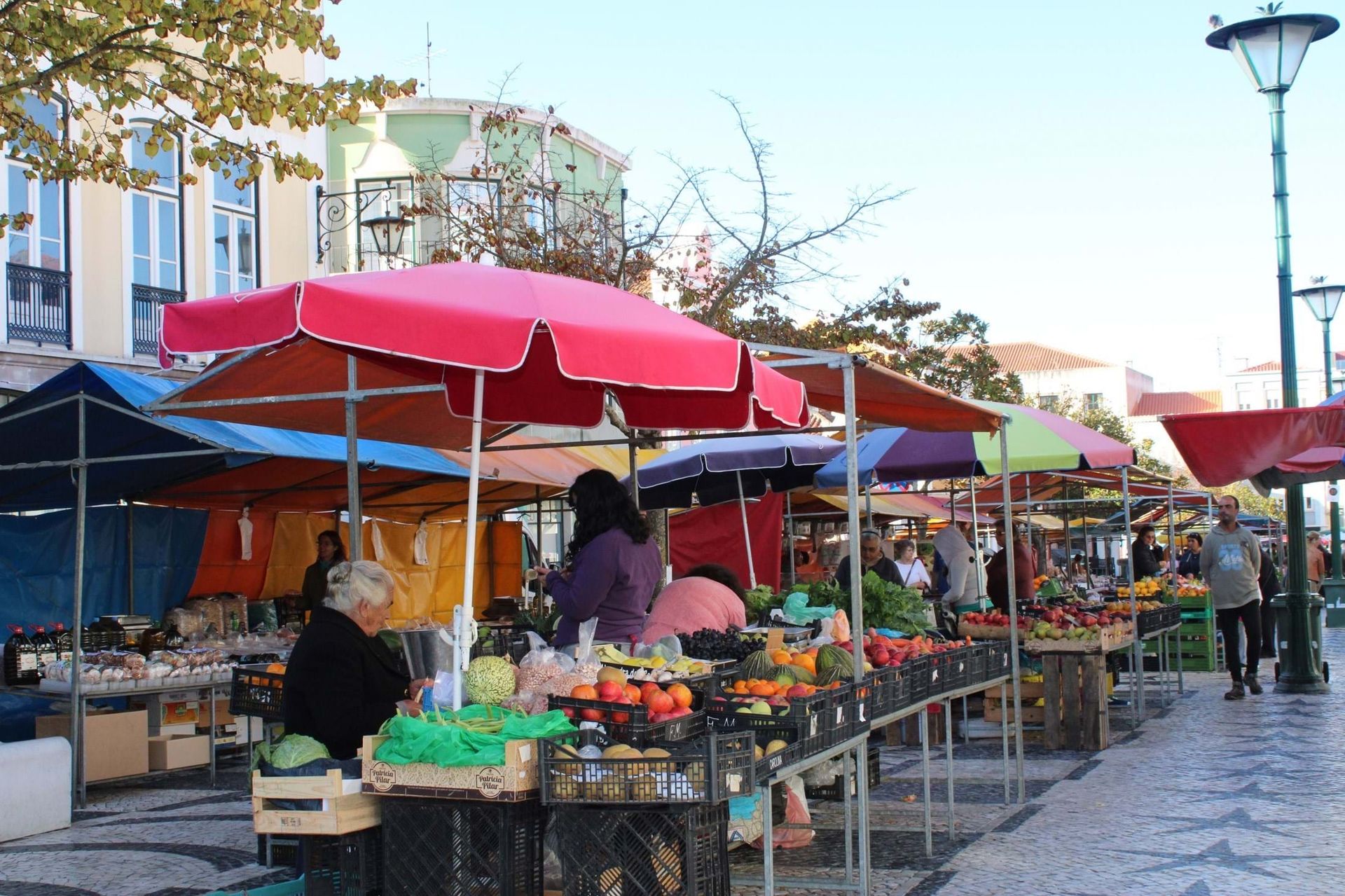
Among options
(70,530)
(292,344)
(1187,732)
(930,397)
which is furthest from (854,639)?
(70,530)

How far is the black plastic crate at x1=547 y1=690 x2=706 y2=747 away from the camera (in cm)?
489

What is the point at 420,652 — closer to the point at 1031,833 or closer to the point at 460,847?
the point at 460,847

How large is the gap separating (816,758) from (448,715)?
1.46 metres

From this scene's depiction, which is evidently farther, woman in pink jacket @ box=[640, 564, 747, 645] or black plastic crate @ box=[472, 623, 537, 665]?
black plastic crate @ box=[472, 623, 537, 665]

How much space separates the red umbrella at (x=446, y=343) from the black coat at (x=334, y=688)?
0.55m

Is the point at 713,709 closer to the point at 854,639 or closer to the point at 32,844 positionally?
the point at 854,639

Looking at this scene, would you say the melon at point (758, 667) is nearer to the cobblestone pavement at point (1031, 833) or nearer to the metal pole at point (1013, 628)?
the cobblestone pavement at point (1031, 833)

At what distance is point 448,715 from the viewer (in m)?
5.02

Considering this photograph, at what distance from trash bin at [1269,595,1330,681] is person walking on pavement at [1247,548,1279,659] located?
2.54 metres

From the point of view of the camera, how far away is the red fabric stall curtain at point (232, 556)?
46.1ft

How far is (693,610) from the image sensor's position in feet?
26.3

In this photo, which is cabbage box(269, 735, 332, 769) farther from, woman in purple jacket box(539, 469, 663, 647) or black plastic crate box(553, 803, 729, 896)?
woman in purple jacket box(539, 469, 663, 647)

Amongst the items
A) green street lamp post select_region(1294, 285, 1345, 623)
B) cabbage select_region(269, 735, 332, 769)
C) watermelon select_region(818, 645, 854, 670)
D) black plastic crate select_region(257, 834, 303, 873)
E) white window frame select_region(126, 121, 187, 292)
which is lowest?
black plastic crate select_region(257, 834, 303, 873)

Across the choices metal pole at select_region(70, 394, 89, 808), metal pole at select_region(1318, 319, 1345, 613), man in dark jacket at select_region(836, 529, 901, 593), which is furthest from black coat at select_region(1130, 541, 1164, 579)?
metal pole at select_region(70, 394, 89, 808)
